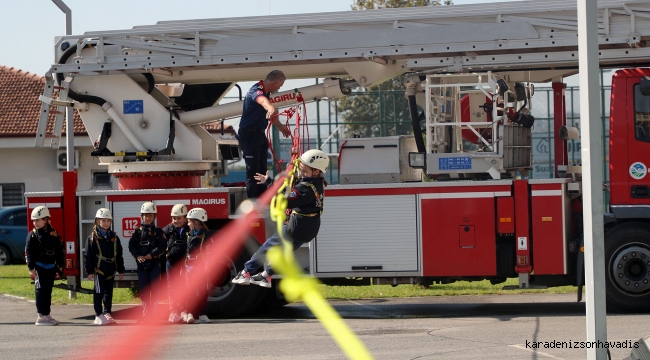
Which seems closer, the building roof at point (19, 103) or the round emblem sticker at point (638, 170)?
the round emblem sticker at point (638, 170)

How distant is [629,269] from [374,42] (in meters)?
4.43

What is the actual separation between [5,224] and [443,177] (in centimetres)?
1560

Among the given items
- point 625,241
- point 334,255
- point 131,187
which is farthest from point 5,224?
point 625,241

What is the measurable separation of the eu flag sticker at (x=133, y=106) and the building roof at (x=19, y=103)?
16.6 meters

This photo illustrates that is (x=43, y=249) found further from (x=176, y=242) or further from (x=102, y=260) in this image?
(x=176, y=242)

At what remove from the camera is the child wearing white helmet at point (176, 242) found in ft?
42.2

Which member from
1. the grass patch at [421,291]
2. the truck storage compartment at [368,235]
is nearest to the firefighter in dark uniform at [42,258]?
the truck storage compartment at [368,235]

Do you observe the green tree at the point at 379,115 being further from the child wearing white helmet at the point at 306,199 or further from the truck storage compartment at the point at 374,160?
the child wearing white helmet at the point at 306,199

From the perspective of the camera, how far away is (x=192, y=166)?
1367 centimetres

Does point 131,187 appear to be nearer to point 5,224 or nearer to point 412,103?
point 412,103

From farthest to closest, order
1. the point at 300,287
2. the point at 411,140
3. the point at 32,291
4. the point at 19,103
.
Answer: the point at 19,103 < the point at 32,291 < the point at 411,140 < the point at 300,287

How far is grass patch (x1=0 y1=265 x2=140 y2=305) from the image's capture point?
16.0 meters

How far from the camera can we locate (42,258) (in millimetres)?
12977

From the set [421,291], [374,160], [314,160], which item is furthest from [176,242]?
[421,291]
